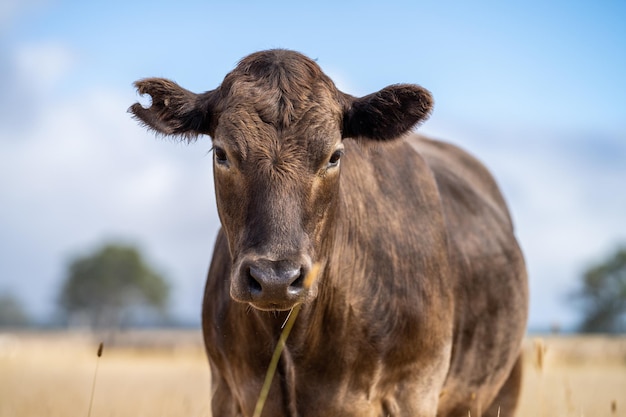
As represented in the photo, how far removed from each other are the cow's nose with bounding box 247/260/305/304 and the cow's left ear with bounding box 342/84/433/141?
1.43 m

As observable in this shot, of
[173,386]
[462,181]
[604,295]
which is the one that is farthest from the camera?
[604,295]

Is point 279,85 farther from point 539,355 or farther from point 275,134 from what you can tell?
point 539,355

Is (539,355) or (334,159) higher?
(334,159)

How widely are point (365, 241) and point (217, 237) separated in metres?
1.46

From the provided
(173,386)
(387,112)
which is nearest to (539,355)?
(387,112)

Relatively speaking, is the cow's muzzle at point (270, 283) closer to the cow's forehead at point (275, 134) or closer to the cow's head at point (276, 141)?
the cow's head at point (276, 141)

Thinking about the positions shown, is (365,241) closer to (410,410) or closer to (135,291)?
(410,410)

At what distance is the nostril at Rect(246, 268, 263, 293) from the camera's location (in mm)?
4391

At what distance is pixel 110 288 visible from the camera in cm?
8906

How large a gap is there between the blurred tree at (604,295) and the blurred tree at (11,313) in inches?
5163

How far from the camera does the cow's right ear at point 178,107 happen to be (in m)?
5.53

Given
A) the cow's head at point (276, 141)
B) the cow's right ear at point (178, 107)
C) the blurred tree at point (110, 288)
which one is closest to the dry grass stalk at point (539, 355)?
the cow's head at point (276, 141)

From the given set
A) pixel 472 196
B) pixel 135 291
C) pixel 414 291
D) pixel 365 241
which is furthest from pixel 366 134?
pixel 135 291

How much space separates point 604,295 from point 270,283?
220 feet
